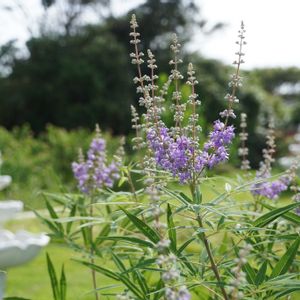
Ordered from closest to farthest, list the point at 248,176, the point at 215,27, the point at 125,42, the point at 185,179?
the point at 185,179 < the point at 248,176 < the point at 125,42 < the point at 215,27

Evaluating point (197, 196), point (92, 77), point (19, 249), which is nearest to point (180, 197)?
point (197, 196)

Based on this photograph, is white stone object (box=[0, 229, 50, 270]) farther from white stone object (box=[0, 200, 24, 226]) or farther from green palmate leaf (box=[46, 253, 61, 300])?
green palmate leaf (box=[46, 253, 61, 300])

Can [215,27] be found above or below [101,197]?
above

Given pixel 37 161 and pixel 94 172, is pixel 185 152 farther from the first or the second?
pixel 37 161

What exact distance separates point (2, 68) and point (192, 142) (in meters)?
20.5

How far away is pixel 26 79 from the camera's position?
68.8 feet

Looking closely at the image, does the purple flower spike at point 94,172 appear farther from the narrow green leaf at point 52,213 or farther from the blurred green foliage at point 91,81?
the blurred green foliage at point 91,81

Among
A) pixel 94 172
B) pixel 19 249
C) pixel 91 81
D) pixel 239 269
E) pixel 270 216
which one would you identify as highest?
pixel 91 81

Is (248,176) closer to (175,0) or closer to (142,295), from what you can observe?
(142,295)

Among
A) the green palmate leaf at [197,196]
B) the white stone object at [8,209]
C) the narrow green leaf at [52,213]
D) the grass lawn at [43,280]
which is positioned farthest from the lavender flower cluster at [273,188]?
the grass lawn at [43,280]

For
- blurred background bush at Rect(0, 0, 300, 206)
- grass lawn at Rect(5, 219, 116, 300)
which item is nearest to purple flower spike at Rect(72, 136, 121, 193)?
grass lawn at Rect(5, 219, 116, 300)

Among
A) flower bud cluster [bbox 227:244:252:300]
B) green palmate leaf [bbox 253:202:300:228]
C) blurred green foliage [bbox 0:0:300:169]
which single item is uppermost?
blurred green foliage [bbox 0:0:300:169]

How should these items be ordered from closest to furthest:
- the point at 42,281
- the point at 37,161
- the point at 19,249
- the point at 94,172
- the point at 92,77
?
the point at 94,172
the point at 19,249
the point at 42,281
the point at 37,161
the point at 92,77

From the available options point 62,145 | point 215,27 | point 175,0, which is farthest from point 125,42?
point 62,145
